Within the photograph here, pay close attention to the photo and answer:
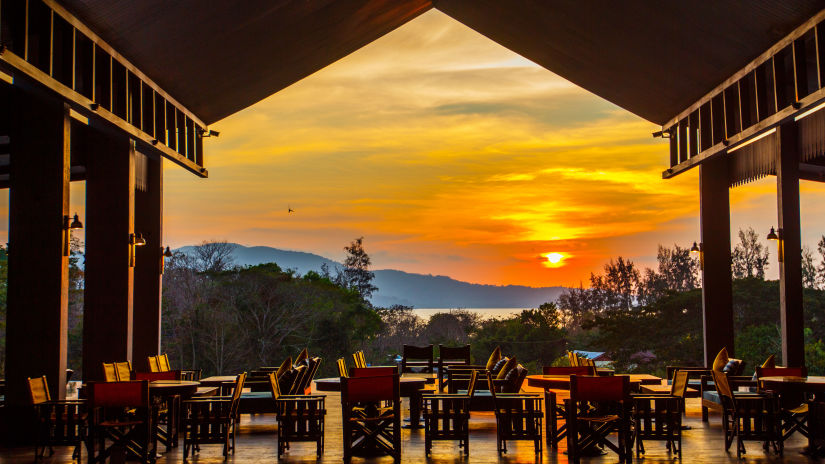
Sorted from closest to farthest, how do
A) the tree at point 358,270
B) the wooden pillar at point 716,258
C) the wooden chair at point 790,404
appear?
the wooden chair at point 790,404 < the wooden pillar at point 716,258 < the tree at point 358,270

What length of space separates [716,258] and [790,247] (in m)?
3.60

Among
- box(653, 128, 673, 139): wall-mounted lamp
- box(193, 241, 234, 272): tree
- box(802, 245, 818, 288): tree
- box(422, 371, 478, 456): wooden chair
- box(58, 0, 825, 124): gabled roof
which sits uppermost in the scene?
box(58, 0, 825, 124): gabled roof

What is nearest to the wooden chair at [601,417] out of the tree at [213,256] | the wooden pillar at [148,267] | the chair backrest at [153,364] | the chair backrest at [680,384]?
the chair backrest at [680,384]

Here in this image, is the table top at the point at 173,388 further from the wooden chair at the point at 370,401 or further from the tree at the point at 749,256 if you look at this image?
the tree at the point at 749,256

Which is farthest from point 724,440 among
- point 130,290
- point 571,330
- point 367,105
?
point 571,330

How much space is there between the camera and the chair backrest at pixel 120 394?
837cm

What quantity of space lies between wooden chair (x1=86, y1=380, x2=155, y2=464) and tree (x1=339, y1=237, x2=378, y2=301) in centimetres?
2126

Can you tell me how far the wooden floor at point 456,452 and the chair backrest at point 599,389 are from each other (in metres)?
0.70

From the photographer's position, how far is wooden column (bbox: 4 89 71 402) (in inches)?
396

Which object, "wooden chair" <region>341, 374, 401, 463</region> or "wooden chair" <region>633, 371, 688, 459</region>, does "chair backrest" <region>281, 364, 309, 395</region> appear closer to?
"wooden chair" <region>341, 374, 401, 463</region>

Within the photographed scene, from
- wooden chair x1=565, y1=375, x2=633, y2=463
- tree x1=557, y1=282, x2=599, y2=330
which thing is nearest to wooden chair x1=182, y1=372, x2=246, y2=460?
wooden chair x1=565, y1=375, x2=633, y2=463

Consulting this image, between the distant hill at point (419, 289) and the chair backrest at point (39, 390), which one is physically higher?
the distant hill at point (419, 289)

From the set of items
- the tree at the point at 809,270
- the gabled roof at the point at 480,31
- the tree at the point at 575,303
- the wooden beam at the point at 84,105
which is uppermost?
the gabled roof at the point at 480,31

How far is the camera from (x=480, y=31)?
1672cm
